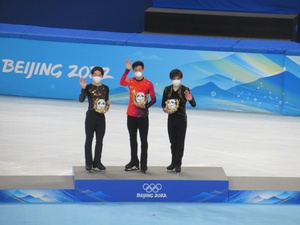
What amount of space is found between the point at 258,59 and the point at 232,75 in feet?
1.94

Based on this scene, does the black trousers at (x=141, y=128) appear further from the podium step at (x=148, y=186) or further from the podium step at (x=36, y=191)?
the podium step at (x=36, y=191)

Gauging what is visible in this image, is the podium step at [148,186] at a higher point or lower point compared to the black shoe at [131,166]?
lower

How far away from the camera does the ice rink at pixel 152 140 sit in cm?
1377

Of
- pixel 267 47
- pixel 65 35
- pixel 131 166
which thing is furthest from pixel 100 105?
pixel 65 35

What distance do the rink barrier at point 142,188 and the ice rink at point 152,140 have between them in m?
0.49

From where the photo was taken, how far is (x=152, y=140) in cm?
1534

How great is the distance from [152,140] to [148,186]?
11.6 ft

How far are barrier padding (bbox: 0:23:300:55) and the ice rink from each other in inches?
49.5

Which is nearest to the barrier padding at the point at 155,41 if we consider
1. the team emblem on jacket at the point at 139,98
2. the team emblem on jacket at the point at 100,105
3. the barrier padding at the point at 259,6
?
the barrier padding at the point at 259,6

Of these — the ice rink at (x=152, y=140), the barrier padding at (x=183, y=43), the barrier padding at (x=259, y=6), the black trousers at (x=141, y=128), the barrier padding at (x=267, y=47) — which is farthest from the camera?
the barrier padding at (x=259, y=6)

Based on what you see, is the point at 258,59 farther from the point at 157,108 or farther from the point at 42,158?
the point at 42,158

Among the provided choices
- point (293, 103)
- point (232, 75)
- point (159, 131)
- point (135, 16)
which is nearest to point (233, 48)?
point (232, 75)

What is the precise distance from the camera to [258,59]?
17.6 m

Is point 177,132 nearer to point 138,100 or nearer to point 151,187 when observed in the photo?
point 138,100
